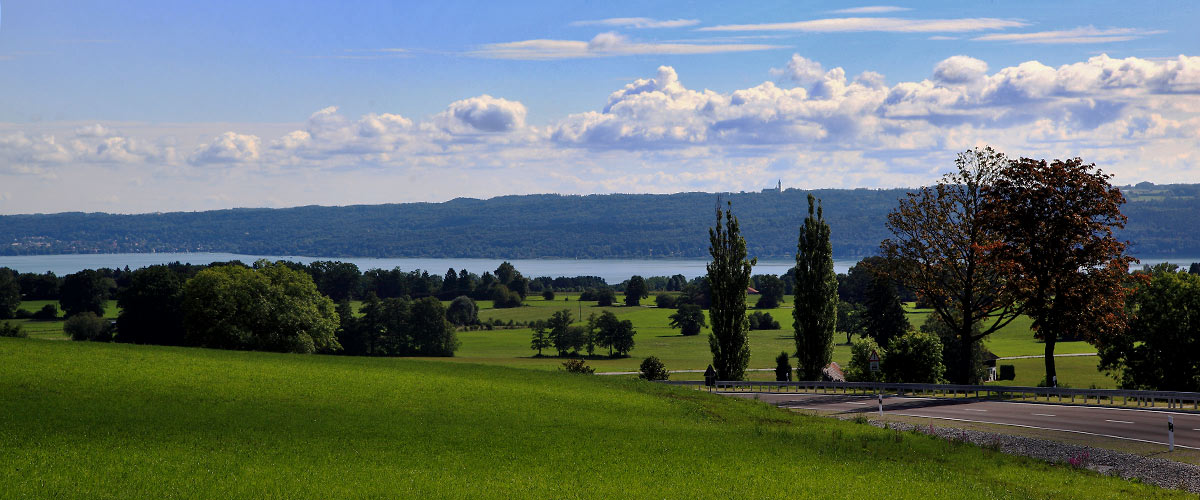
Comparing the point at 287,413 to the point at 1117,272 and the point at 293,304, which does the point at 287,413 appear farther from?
the point at 293,304

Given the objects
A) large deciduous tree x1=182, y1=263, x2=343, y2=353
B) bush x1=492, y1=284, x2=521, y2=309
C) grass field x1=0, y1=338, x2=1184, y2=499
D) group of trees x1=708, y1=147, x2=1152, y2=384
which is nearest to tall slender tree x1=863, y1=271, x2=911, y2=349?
group of trees x1=708, y1=147, x2=1152, y2=384

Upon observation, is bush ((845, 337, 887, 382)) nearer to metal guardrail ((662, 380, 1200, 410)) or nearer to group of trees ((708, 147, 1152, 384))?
group of trees ((708, 147, 1152, 384))

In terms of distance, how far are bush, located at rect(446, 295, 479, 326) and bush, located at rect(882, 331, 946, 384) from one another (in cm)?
10110

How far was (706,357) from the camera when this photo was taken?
348 feet

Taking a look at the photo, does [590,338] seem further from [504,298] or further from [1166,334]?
[1166,334]

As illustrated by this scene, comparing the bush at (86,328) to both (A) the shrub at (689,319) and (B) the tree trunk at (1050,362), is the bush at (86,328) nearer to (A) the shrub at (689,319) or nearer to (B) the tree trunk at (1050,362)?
(A) the shrub at (689,319)

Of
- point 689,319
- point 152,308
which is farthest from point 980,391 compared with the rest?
point 689,319

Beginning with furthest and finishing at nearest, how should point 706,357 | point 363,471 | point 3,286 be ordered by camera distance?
1. point 3,286
2. point 706,357
3. point 363,471

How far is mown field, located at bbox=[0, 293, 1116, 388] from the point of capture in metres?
87.2

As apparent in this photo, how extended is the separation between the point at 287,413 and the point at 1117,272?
3427 centimetres

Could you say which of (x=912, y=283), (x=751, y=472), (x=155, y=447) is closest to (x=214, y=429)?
(x=155, y=447)

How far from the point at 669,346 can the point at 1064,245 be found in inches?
3254

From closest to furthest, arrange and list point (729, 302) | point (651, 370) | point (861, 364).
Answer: point (729, 302) < point (651, 370) < point (861, 364)

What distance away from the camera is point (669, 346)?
120188mm
